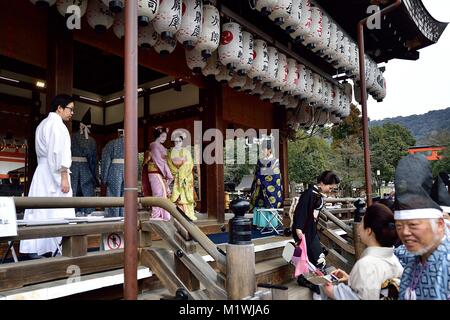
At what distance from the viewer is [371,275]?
8.05 ft

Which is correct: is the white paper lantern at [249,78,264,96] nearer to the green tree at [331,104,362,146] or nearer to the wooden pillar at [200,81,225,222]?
the wooden pillar at [200,81,225,222]

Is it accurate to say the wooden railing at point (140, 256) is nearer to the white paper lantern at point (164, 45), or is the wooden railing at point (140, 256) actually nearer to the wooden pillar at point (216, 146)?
the white paper lantern at point (164, 45)

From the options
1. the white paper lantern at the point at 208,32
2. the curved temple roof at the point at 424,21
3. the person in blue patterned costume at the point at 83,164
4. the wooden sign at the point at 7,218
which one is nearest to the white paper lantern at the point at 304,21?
the white paper lantern at the point at 208,32

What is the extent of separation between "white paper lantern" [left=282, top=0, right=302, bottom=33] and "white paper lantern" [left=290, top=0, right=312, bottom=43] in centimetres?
9

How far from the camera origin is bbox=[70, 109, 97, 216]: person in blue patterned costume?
587 cm

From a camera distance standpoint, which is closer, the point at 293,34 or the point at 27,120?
the point at 293,34

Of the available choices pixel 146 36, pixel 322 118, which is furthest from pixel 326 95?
pixel 146 36

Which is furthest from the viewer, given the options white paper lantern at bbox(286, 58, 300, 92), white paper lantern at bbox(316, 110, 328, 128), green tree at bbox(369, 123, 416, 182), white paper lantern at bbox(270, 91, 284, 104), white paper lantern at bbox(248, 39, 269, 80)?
green tree at bbox(369, 123, 416, 182)

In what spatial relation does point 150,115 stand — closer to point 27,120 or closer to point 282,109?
point 27,120

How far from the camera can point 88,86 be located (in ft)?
33.7

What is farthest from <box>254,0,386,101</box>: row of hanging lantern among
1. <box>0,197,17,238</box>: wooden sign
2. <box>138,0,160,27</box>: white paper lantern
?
<box>0,197,17,238</box>: wooden sign

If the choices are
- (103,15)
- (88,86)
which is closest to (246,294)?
(103,15)

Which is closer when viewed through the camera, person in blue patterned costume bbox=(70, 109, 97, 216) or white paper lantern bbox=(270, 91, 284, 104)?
person in blue patterned costume bbox=(70, 109, 97, 216)

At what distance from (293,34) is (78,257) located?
5.56m
